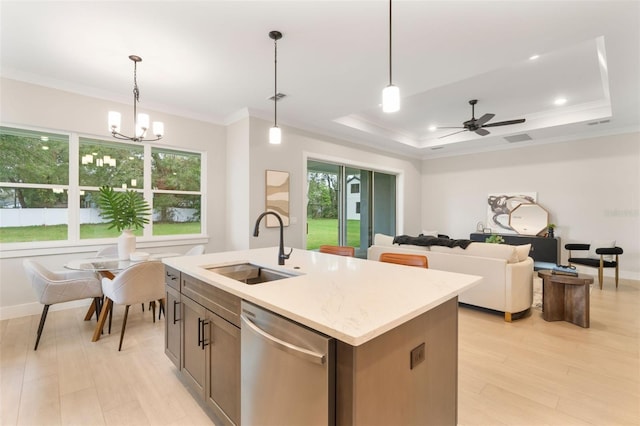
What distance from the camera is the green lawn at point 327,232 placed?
584 centimetres

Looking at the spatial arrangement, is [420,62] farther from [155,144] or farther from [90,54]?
[155,144]

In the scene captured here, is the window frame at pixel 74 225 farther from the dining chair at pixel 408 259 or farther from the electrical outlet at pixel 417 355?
the electrical outlet at pixel 417 355

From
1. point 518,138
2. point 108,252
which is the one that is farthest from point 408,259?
point 518,138

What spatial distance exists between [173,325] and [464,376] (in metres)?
2.32

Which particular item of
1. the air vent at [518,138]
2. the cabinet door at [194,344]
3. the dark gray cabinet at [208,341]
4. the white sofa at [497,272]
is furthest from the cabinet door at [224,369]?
the air vent at [518,138]

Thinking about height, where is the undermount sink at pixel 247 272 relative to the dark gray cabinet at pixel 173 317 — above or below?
above

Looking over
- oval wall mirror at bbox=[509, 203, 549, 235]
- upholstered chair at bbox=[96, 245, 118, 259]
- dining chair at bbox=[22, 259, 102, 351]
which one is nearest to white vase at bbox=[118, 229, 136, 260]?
dining chair at bbox=[22, 259, 102, 351]

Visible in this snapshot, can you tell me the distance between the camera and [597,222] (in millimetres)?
5832

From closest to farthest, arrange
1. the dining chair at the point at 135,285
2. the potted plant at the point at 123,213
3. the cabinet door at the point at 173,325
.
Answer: the cabinet door at the point at 173,325 < the dining chair at the point at 135,285 < the potted plant at the point at 123,213

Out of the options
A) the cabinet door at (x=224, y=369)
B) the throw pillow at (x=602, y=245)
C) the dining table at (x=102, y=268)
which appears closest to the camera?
the cabinet door at (x=224, y=369)

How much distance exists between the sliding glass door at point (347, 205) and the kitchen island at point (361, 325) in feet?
12.4

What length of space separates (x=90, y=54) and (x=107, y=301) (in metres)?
2.52

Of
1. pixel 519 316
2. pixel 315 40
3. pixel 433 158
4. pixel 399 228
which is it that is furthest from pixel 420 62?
pixel 433 158

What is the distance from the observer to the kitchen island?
1.08 metres
